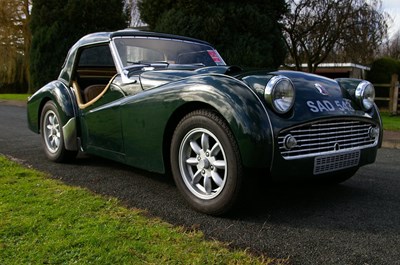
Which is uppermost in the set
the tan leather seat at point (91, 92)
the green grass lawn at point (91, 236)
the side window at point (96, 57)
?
the side window at point (96, 57)

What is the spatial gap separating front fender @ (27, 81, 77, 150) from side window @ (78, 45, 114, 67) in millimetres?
401

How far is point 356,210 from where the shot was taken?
3195 millimetres

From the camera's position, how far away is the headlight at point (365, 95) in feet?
11.3

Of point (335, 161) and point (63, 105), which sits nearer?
point (335, 161)

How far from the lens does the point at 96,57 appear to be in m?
4.97

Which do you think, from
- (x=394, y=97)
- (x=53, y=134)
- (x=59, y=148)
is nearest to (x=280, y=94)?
(x=59, y=148)

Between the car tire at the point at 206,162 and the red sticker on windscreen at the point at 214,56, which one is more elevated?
the red sticker on windscreen at the point at 214,56

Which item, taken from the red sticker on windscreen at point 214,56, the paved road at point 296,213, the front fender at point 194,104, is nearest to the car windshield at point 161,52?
the red sticker on windscreen at point 214,56

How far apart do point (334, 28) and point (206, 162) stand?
13.9 meters

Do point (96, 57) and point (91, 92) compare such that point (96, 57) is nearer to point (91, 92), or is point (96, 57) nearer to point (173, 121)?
point (91, 92)

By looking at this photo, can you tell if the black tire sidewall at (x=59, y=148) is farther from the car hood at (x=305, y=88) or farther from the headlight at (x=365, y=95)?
the headlight at (x=365, y=95)

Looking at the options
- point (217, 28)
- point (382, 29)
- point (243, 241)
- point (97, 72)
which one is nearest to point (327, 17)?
point (382, 29)

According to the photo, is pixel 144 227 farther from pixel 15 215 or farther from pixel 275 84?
pixel 275 84

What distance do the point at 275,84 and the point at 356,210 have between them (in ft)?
4.07
